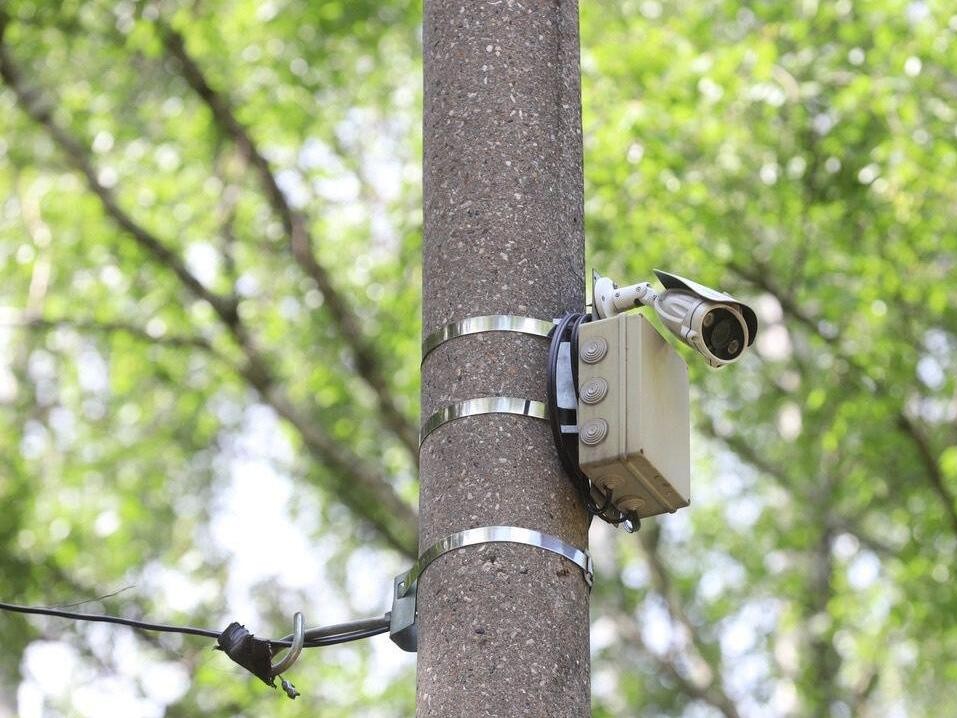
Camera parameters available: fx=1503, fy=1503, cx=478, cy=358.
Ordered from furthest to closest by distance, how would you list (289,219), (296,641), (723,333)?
(289,219), (296,641), (723,333)

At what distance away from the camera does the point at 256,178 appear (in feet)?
36.8

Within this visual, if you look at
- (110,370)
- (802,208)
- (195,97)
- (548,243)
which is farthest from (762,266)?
(548,243)

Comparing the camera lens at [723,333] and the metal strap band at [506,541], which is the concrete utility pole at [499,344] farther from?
the camera lens at [723,333]

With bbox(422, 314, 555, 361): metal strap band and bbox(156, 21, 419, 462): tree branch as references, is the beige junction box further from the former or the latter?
bbox(156, 21, 419, 462): tree branch

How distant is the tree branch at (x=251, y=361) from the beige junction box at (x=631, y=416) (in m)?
7.26

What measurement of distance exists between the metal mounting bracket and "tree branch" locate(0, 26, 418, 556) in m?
7.21

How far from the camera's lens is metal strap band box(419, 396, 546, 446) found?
283cm

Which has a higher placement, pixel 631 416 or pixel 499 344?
pixel 499 344

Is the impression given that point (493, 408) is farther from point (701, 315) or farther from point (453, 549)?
point (701, 315)

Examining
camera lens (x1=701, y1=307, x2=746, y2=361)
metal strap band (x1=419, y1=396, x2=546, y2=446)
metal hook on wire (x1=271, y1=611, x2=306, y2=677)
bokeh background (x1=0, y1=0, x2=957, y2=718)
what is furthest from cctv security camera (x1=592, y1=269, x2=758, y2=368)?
bokeh background (x1=0, y1=0, x2=957, y2=718)

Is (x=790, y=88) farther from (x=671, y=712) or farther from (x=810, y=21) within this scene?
(x=671, y=712)

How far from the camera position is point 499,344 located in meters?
2.90

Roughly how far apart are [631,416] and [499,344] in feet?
0.96

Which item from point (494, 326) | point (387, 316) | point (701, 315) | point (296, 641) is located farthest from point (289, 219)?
point (701, 315)
